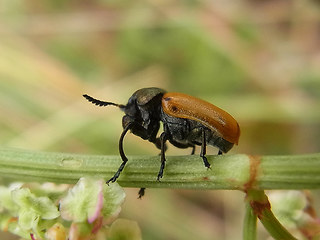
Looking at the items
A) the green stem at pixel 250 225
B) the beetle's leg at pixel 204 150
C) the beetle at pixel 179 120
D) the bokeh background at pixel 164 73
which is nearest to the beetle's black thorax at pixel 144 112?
the beetle at pixel 179 120

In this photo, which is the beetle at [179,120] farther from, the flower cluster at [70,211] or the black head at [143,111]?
the flower cluster at [70,211]

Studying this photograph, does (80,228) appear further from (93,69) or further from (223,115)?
(93,69)

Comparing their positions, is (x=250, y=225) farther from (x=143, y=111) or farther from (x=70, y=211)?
(x=143, y=111)

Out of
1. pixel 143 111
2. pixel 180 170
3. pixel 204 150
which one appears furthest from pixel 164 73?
pixel 180 170

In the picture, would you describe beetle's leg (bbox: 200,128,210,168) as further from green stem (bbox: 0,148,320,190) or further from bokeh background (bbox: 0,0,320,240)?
bokeh background (bbox: 0,0,320,240)

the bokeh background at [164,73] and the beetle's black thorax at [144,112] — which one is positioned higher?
the bokeh background at [164,73]

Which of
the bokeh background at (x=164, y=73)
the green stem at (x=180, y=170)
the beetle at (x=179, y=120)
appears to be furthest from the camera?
the bokeh background at (x=164, y=73)
